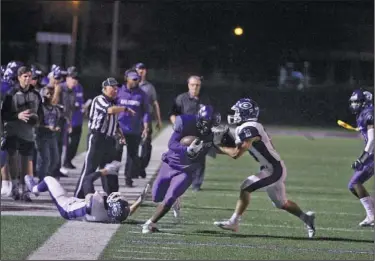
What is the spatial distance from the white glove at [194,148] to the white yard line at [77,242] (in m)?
0.85

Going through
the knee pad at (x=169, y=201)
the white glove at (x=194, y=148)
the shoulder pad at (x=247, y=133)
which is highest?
the shoulder pad at (x=247, y=133)

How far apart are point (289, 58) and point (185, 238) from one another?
3045mm

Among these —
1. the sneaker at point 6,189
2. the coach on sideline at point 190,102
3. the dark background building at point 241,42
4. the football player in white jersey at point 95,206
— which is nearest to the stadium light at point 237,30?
the dark background building at point 241,42

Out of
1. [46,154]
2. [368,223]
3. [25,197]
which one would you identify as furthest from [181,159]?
[46,154]

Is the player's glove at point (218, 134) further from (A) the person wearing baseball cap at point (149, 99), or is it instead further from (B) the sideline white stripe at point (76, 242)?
(A) the person wearing baseball cap at point (149, 99)

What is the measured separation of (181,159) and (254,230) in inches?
36.3

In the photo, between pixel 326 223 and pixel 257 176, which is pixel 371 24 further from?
pixel 257 176

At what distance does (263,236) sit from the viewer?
910 cm

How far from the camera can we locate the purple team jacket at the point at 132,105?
1211 centimetres

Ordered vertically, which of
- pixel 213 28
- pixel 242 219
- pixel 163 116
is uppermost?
pixel 213 28

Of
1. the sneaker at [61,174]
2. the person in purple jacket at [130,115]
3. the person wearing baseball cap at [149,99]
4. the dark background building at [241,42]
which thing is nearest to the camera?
the dark background building at [241,42]

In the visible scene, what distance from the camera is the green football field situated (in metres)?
8.17

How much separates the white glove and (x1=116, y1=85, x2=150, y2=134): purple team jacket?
306cm

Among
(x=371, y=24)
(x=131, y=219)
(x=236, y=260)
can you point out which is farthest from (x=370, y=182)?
(x=236, y=260)
